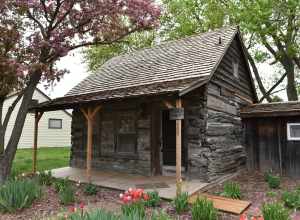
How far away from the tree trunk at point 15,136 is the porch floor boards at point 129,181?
182 cm

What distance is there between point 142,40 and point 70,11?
56.3 feet

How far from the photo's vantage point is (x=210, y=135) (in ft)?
30.8

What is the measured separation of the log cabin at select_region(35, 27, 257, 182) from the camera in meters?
9.22

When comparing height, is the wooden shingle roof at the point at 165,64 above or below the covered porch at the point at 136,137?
above

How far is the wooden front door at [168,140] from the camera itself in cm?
1089

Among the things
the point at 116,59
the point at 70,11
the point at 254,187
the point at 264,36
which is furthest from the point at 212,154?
the point at 264,36

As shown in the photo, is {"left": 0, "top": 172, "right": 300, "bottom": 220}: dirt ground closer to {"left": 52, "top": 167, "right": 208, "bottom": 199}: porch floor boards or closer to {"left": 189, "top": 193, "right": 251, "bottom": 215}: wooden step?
{"left": 189, "top": 193, "right": 251, "bottom": 215}: wooden step

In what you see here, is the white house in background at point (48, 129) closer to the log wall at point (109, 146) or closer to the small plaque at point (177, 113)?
the log wall at point (109, 146)

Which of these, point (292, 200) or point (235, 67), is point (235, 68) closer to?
point (235, 67)

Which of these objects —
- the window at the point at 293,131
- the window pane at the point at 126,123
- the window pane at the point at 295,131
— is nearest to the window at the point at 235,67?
the window at the point at 293,131

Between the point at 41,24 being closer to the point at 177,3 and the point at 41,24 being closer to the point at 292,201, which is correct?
the point at 292,201

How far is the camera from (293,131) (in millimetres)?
10484

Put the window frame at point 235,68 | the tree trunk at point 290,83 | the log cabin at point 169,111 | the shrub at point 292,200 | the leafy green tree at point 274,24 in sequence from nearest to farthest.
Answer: the shrub at point 292,200 < the log cabin at point 169,111 < the window frame at point 235,68 < the leafy green tree at point 274,24 < the tree trunk at point 290,83

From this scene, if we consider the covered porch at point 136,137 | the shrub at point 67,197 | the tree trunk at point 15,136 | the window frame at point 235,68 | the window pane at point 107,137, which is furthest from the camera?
the window frame at point 235,68
